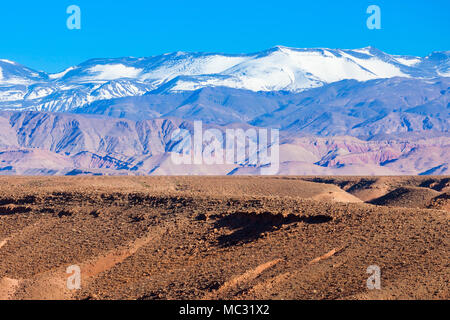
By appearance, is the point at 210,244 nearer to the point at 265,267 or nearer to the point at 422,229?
the point at 265,267

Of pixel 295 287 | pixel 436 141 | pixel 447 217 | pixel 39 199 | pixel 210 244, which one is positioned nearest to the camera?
pixel 295 287

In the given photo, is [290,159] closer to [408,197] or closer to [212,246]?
[408,197]

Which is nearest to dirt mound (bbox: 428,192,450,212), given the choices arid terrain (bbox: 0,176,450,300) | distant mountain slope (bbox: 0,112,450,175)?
arid terrain (bbox: 0,176,450,300)

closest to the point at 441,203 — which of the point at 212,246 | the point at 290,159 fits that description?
the point at 212,246

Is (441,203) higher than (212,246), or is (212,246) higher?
(441,203)

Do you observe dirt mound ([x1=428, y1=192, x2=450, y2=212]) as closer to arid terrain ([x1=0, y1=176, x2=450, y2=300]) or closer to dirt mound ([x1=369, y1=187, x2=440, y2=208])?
arid terrain ([x1=0, y1=176, x2=450, y2=300])

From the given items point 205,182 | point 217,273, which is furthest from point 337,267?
point 205,182
